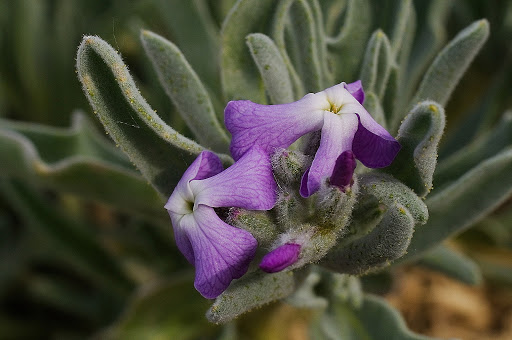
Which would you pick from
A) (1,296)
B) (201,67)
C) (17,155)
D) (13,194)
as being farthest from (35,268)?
(201,67)

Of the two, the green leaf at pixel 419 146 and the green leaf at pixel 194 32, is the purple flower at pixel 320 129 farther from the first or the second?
the green leaf at pixel 194 32

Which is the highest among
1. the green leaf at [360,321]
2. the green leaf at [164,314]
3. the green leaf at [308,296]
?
the green leaf at [308,296]

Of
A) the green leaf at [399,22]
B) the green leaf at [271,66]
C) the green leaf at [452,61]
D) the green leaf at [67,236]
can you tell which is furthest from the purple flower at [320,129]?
the green leaf at [67,236]

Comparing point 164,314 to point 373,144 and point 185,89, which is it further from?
point 373,144

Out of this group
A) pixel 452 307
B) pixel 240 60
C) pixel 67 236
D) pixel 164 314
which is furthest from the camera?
pixel 452 307

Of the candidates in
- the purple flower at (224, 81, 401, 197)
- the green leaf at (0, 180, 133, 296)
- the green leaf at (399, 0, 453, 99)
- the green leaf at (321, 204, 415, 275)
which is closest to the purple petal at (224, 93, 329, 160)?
the purple flower at (224, 81, 401, 197)

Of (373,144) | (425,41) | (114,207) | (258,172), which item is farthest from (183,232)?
(425,41)
